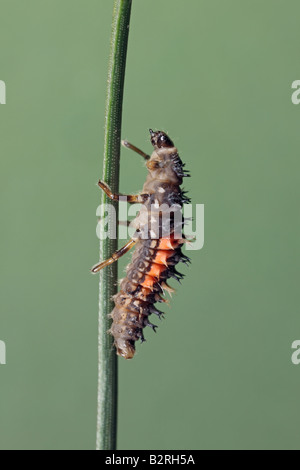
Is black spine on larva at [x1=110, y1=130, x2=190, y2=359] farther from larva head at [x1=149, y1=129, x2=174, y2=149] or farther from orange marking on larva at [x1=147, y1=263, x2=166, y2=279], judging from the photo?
larva head at [x1=149, y1=129, x2=174, y2=149]

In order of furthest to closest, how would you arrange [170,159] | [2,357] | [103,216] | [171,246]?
[2,357], [170,159], [171,246], [103,216]

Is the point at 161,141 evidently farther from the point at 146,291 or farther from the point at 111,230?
the point at 111,230

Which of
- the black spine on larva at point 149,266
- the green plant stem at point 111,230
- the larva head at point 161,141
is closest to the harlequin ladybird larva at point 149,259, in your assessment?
the black spine on larva at point 149,266

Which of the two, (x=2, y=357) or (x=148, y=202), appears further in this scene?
(x=2, y=357)

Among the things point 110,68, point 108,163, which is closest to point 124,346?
point 108,163

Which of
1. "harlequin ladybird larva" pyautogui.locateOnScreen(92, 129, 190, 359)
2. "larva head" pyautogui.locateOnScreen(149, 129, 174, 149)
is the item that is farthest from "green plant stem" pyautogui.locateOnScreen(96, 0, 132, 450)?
"larva head" pyautogui.locateOnScreen(149, 129, 174, 149)

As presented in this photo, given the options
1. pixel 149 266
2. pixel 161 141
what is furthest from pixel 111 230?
pixel 161 141
